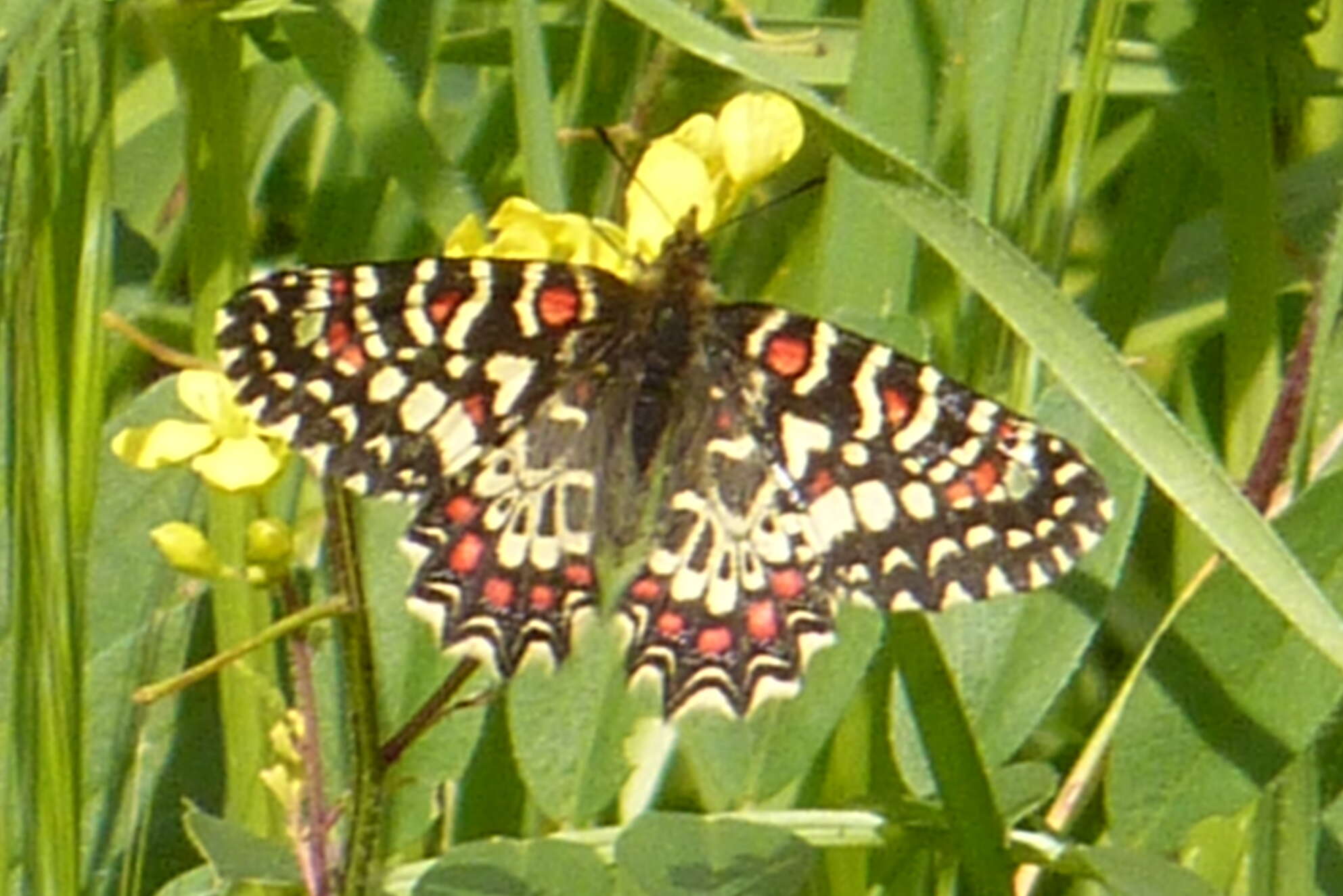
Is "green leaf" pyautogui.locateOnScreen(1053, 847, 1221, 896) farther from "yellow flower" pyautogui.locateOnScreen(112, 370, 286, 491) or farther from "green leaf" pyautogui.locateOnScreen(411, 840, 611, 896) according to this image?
"yellow flower" pyautogui.locateOnScreen(112, 370, 286, 491)

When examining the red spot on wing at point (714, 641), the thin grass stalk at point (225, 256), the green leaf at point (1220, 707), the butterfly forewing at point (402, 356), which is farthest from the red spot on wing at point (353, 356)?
the green leaf at point (1220, 707)

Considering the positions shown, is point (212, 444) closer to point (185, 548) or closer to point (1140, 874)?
point (185, 548)

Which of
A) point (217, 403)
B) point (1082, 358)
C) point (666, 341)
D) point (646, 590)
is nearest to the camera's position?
point (1082, 358)

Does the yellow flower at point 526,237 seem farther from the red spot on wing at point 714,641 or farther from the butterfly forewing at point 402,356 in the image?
the red spot on wing at point 714,641

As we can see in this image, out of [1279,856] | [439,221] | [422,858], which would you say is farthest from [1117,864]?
[439,221]

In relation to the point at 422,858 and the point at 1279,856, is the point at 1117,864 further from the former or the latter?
the point at 422,858

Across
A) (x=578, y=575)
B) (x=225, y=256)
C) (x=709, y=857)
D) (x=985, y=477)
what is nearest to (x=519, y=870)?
(x=709, y=857)
